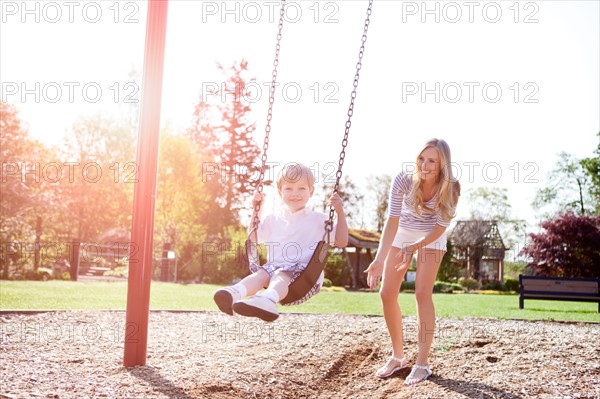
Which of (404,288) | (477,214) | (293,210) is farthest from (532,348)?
(477,214)

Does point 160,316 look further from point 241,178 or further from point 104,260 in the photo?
point 241,178

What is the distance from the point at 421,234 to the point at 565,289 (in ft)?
31.6

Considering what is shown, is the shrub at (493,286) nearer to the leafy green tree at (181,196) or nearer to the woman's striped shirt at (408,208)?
the leafy green tree at (181,196)

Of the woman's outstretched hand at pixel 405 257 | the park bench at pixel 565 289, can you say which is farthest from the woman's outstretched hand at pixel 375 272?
the park bench at pixel 565 289

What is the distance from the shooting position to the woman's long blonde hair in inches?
154

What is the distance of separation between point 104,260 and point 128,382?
17.2 m

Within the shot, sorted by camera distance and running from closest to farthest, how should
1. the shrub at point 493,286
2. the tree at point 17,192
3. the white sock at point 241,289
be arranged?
the white sock at point 241,289
the tree at point 17,192
the shrub at point 493,286

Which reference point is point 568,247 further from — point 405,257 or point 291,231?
point 291,231

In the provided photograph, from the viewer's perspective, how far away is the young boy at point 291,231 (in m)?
3.73

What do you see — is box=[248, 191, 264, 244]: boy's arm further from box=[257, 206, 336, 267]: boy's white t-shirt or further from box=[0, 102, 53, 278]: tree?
box=[0, 102, 53, 278]: tree

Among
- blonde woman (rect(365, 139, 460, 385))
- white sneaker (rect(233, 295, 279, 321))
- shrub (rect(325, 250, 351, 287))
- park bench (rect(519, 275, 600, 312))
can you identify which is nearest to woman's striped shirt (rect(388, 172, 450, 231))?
blonde woman (rect(365, 139, 460, 385))

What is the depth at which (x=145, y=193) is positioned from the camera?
462cm

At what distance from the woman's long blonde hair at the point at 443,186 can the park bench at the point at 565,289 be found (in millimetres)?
9438

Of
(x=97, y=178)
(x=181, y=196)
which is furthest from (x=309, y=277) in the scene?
(x=97, y=178)
